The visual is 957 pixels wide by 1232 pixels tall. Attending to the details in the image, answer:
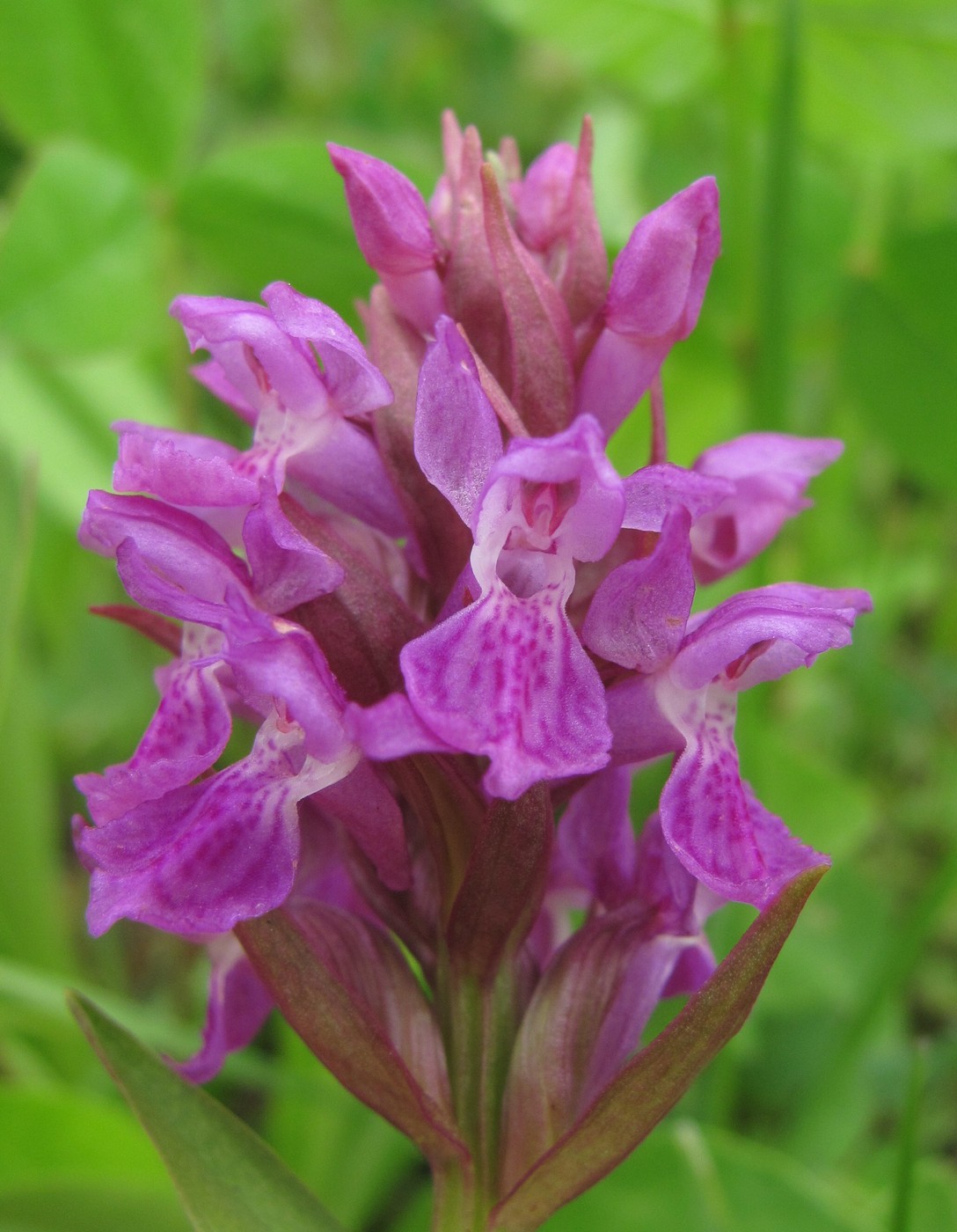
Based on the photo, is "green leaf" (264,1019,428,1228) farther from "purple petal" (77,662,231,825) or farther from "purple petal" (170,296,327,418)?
"purple petal" (170,296,327,418)

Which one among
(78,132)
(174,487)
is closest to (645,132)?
(78,132)

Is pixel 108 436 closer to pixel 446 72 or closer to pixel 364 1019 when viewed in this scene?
pixel 364 1019

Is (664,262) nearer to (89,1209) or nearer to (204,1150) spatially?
(204,1150)

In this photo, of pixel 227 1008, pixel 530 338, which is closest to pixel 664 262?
pixel 530 338

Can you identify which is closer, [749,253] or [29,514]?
[29,514]

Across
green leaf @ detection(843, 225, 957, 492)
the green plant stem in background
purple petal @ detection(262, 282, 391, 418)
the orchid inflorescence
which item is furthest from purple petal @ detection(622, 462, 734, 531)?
green leaf @ detection(843, 225, 957, 492)

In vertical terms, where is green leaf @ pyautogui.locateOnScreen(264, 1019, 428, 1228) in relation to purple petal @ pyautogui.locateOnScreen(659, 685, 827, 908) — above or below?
below
